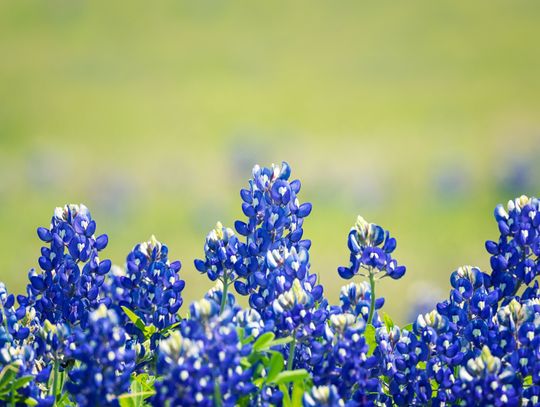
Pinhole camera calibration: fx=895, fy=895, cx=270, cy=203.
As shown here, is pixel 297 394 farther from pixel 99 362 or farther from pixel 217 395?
pixel 99 362

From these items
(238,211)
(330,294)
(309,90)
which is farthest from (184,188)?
(309,90)

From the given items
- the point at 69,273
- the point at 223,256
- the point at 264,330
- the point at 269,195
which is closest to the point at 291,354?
the point at 264,330

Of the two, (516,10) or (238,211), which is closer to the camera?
(238,211)

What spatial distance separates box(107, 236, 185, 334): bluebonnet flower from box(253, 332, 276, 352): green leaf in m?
0.36

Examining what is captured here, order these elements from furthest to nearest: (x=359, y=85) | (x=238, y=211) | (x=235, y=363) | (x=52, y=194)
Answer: (x=359, y=85) → (x=52, y=194) → (x=238, y=211) → (x=235, y=363)

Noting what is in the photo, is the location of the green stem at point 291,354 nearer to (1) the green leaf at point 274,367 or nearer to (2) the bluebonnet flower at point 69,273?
(1) the green leaf at point 274,367

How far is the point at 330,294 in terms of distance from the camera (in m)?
10.3

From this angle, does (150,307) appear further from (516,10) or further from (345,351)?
(516,10)

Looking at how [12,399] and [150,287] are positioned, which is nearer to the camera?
[12,399]

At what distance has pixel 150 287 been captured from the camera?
204cm

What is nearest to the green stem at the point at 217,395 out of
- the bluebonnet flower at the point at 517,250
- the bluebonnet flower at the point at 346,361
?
the bluebonnet flower at the point at 346,361

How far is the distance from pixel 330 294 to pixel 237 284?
8.26m

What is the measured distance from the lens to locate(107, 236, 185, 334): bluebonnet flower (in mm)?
2035

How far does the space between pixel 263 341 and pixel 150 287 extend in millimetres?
413
